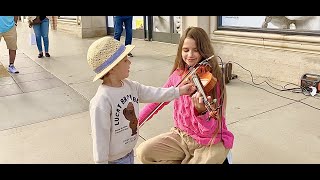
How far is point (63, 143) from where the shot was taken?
2.98 meters

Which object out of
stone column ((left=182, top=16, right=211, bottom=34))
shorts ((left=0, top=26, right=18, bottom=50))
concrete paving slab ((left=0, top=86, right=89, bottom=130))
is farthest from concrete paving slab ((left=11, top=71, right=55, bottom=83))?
stone column ((left=182, top=16, right=211, bottom=34))

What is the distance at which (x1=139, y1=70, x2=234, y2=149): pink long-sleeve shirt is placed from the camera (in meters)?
2.11

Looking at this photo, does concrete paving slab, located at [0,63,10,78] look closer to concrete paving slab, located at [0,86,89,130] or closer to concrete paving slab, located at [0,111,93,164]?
concrete paving slab, located at [0,86,89,130]

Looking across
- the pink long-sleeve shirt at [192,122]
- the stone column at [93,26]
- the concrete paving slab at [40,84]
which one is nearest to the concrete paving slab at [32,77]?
the concrete paving slab at [40,84]

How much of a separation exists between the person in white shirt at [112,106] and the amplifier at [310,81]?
9.24ft

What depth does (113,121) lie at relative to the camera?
1739 millimetres

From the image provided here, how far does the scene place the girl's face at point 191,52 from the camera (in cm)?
208

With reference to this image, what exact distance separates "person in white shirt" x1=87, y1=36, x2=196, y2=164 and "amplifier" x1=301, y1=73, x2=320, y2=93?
9.24 feet

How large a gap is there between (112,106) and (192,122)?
66 cm
